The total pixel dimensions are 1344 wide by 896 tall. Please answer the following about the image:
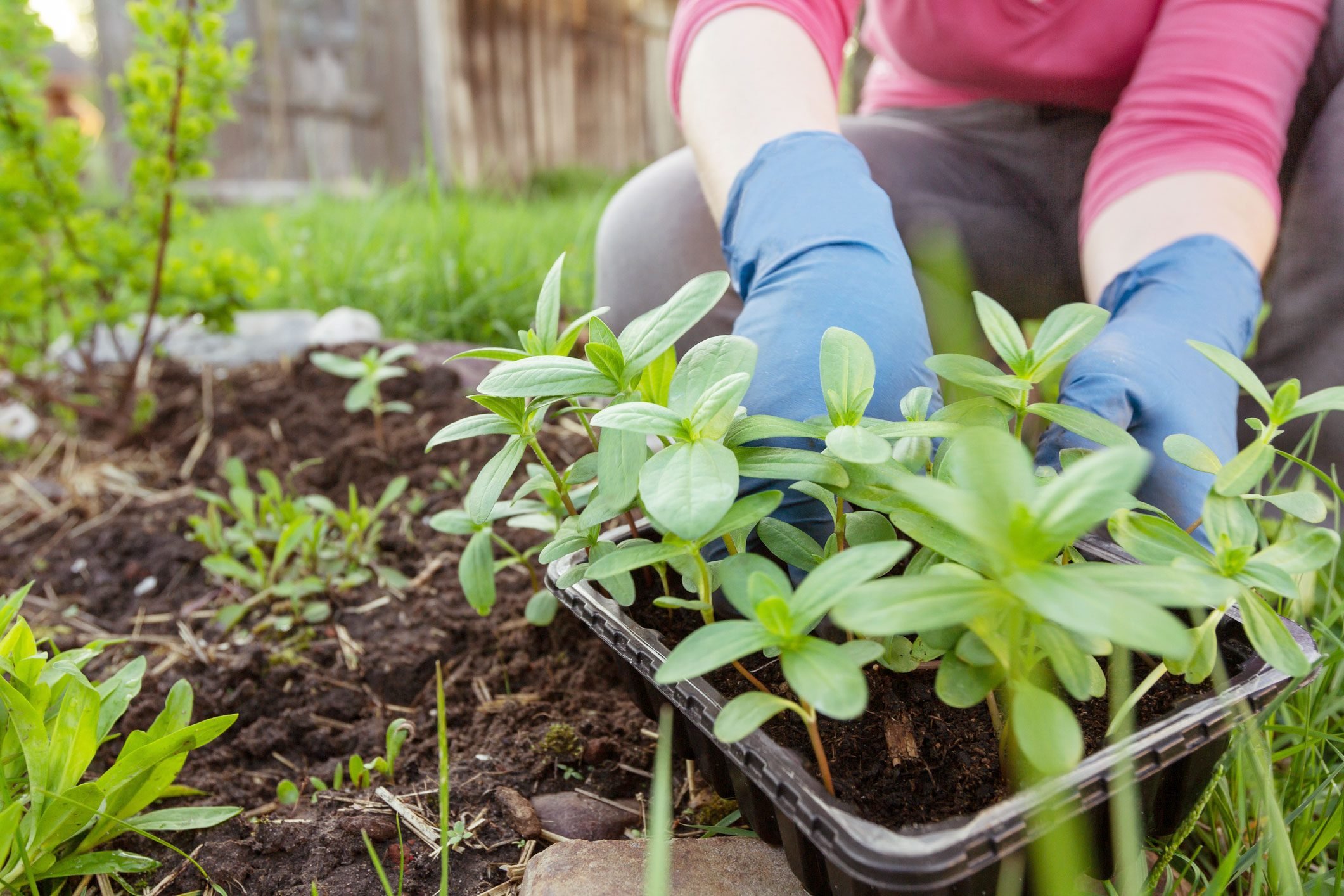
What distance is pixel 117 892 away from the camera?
2.76 ft

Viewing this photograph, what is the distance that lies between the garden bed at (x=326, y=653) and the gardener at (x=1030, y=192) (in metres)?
0.46

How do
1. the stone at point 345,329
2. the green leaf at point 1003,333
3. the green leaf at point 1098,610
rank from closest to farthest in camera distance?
the green leaf at point 1098,610 → the green leaf at point 1003,333 → the stone at point 345,329

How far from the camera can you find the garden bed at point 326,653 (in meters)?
0.89

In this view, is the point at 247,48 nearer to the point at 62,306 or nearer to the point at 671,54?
the point at 62,306

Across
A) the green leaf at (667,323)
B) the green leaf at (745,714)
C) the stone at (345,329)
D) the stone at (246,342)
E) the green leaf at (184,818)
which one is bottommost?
the green leaf at (184,818)

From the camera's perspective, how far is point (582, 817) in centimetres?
92

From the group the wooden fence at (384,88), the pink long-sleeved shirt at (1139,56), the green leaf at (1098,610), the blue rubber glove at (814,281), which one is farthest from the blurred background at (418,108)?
the green leaf at (1098,610)

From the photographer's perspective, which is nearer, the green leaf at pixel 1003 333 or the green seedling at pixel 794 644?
the green seedling at pixel 794 644

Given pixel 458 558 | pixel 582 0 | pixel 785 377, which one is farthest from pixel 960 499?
pixel 582 0

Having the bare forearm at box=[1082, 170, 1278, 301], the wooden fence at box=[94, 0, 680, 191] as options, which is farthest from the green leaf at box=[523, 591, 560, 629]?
the wooden fence at box=[94, 0, 680, 191]

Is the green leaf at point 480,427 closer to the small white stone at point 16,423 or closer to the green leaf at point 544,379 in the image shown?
the green leaf at point 544,379

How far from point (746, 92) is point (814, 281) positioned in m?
0.44

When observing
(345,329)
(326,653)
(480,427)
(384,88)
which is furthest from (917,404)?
(384,88)

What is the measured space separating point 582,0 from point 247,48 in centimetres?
600
